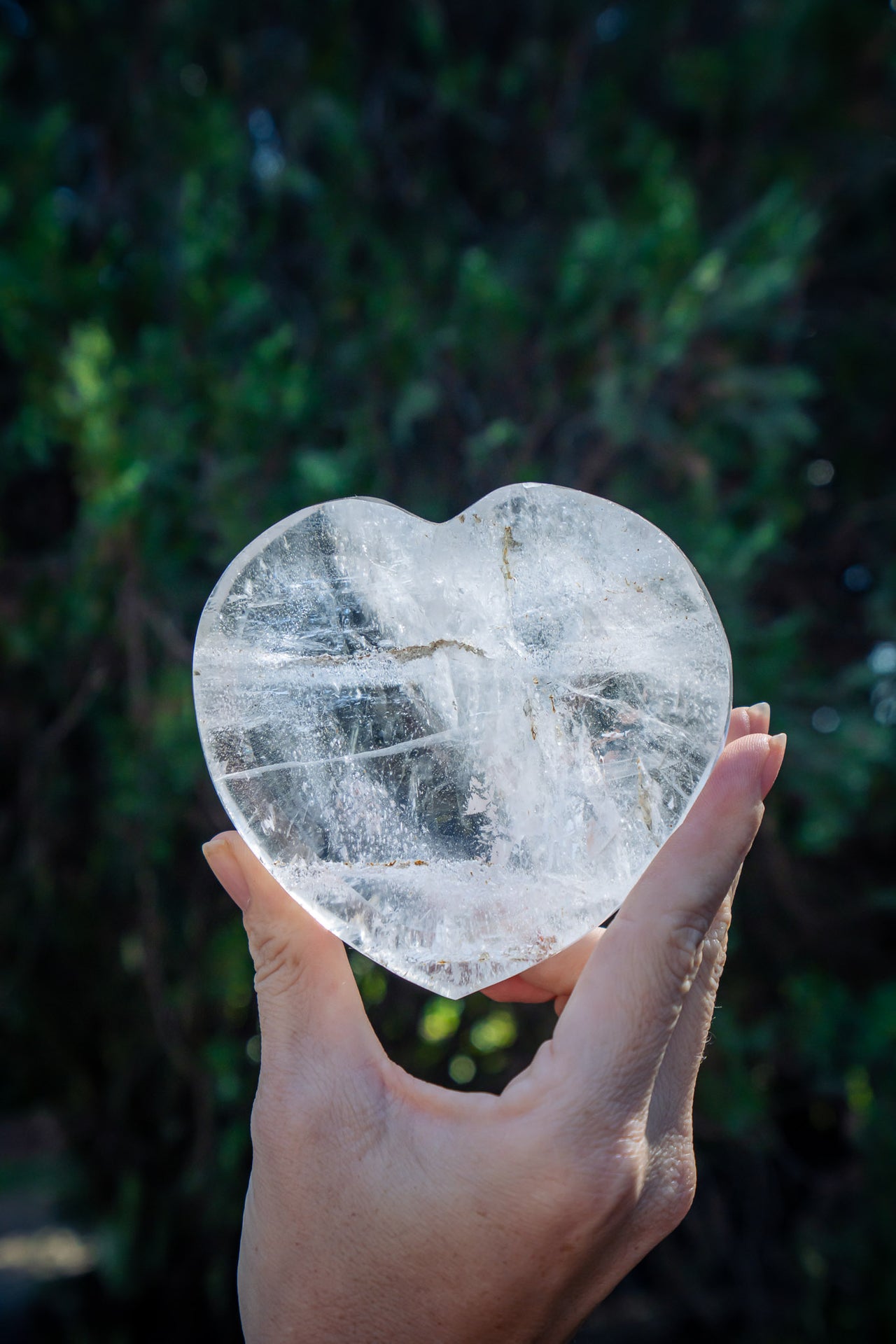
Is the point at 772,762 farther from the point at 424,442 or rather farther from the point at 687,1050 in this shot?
the point at 424,442

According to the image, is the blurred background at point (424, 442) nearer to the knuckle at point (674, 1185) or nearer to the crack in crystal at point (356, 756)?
the crack in crystal at point (356, 756)

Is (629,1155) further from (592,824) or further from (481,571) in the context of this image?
(481,571)

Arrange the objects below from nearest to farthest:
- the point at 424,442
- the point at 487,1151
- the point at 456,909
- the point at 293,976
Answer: the point at 487,1151 → the point at 293,976 → the point at 456,909 → the point at 424,442

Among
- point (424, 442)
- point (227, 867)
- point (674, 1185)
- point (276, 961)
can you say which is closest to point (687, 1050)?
point (674, 1185)

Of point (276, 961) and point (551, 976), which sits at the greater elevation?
point (276, 961)

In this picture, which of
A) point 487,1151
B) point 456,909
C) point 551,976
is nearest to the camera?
point 487,1151

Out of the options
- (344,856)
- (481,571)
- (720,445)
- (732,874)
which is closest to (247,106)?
(720,445)
